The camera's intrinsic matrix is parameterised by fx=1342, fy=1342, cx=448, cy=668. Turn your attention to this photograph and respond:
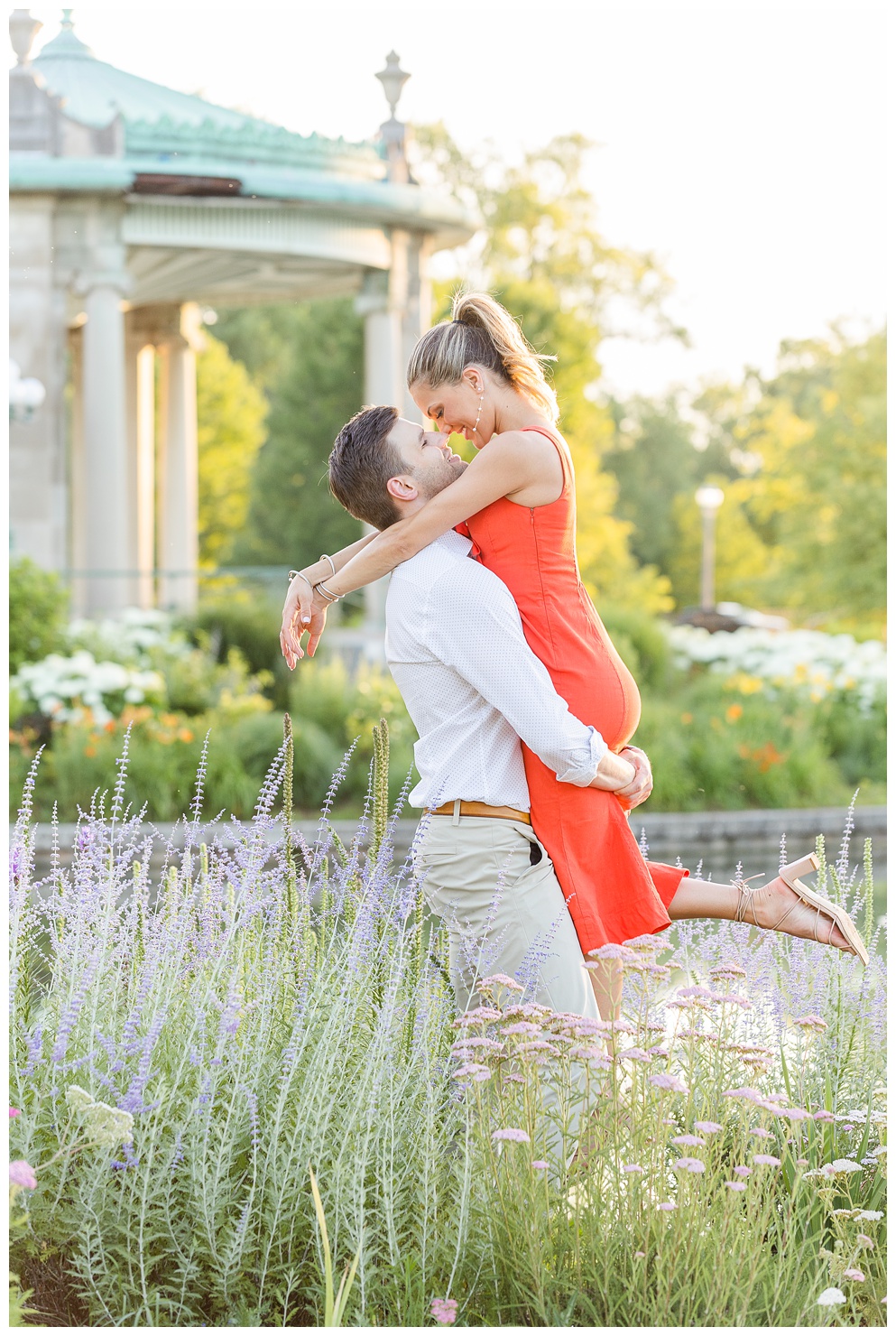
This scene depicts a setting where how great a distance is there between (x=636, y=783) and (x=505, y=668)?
1.37 feet

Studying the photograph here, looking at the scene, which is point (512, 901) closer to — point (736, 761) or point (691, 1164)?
point (691, 1164)

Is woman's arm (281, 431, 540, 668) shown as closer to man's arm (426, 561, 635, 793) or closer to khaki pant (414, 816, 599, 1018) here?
man's arm (426, 561, 635, 793)

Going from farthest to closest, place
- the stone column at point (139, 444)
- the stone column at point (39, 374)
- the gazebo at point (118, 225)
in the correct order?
the stone column at point (139, 444)
the stone column at point (39, 374)
the gazebo at point (118, 225)

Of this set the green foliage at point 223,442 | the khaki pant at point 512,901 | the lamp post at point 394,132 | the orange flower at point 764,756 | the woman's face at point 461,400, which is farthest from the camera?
the green foliage at point 223,442

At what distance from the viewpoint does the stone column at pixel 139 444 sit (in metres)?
14.9

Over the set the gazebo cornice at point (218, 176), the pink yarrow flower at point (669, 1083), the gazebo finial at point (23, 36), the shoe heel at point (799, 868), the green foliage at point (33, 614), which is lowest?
the pink yarrow flower at point (669, 1083)

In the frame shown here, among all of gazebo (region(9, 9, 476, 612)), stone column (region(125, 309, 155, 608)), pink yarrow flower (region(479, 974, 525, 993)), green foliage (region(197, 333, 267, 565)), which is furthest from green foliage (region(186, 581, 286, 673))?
green foliage (region(197, 333, 267, 565))

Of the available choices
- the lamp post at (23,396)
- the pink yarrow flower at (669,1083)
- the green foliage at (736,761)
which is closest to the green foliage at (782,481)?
the green foliage at (736,761)

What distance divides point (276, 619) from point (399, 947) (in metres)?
9.00

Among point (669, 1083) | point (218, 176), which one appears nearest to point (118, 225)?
point (218, 176)

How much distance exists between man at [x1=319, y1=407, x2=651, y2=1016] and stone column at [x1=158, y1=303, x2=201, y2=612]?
12.8 m

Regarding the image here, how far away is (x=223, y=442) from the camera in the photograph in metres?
28.7

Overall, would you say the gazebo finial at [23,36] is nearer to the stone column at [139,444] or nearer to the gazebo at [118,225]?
the gazebo at [118,225]

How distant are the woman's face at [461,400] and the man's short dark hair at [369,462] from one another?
80 millimetres
